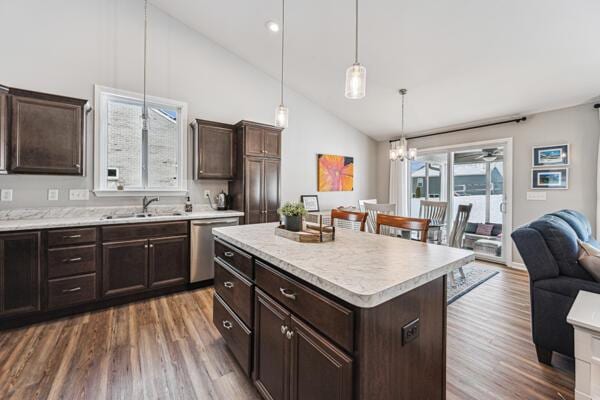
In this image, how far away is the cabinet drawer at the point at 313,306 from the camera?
37.1 inches

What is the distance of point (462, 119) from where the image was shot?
4.59m

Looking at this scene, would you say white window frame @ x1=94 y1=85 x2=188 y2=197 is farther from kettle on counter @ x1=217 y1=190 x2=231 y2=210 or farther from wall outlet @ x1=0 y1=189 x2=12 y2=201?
wall outlet @ x1=0 y1=189 x2=12 y2=201

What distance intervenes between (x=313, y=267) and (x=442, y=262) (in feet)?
2.05

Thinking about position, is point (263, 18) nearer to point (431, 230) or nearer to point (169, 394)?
point (431, 230)

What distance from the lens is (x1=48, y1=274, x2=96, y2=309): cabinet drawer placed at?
2.52m

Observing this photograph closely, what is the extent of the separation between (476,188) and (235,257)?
4.83 metres

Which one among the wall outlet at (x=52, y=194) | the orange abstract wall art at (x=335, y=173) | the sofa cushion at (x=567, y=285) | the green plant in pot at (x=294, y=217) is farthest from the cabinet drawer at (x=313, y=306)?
the orange abstract wall art at (x=335, y=173)

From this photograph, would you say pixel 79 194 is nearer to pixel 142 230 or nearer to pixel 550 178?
pixel 142 230

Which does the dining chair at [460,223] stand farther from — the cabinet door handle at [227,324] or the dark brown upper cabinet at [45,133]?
the dark brown upper cabinet at [45,133]

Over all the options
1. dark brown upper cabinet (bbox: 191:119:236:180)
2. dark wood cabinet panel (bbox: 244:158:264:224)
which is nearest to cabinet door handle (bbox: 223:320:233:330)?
dark wood cabinet panel (bbox: 244:158:264:224)

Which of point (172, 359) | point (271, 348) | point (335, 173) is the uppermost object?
point (335, 173)

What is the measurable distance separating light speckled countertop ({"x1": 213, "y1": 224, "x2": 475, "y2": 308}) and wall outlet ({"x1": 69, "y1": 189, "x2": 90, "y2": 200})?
2368mm

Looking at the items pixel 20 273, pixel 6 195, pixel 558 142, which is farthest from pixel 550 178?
pixel 6 195

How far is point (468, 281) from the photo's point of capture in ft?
11.7
